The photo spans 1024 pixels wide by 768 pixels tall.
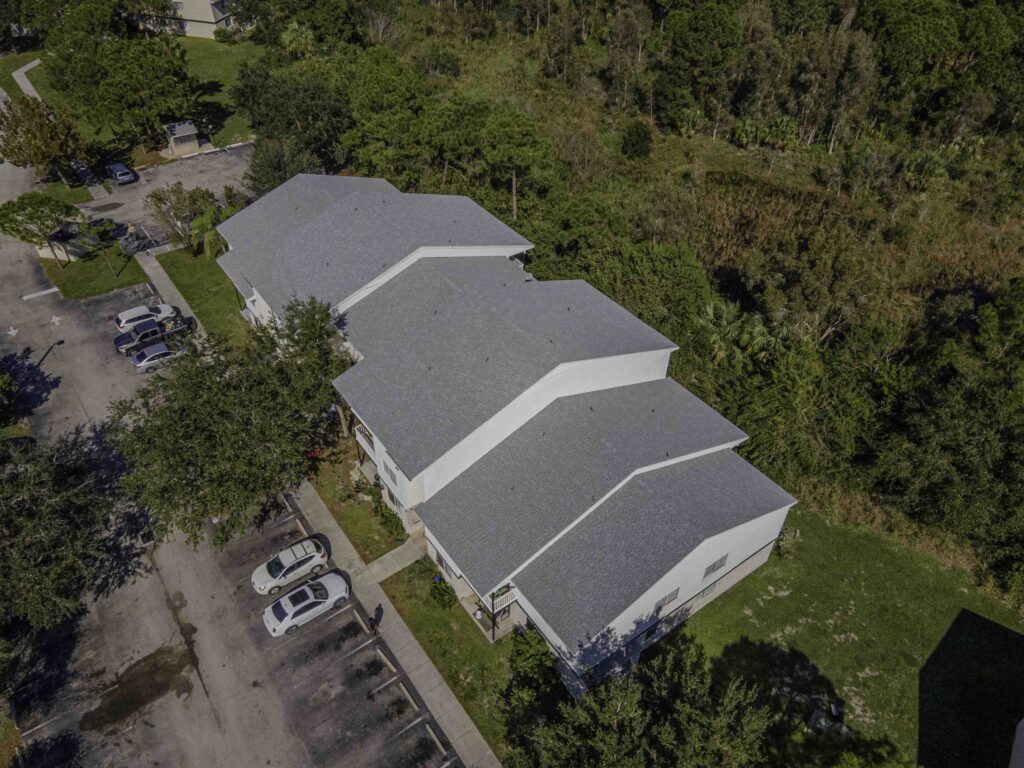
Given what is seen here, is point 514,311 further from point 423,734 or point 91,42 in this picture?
point 91,42

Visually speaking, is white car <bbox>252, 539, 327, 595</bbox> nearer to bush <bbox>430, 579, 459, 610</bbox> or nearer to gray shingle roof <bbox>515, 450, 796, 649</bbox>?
bush <bbox>430, 579, 459, 610</bbox>

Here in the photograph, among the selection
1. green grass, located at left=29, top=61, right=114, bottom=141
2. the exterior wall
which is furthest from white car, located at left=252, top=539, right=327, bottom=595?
green grass, located at left=29, top=61, right=114, bottom=141

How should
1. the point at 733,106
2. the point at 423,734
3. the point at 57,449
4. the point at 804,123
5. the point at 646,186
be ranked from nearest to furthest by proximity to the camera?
the point at 423,734 → the point at 57,449 → the point at 646,186 → the point at 804,123 → the point at 733,106

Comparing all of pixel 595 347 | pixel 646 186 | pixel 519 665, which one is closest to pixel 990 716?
pixel 519 665

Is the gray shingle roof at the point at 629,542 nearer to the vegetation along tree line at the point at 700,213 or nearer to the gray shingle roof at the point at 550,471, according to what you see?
the gray shingle roof at the point at 550,471

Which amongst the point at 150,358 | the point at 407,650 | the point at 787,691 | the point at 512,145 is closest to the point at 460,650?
the point at 407,650

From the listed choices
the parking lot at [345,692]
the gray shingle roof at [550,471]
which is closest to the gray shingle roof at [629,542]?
the gray shingle roof at [550,471]
